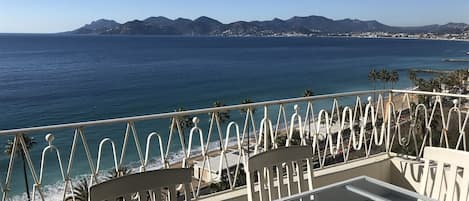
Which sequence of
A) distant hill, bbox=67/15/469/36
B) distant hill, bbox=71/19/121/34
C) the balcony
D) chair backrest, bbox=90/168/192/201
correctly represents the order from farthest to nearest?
distant hill, bbox=71/19/121/34
distant hill, bbox=67/15/469/36
the balcony
chair backrest, bbox=90/168/192/201

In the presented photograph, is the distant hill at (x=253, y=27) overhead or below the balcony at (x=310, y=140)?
overhead

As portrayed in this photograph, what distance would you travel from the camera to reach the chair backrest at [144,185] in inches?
57.1

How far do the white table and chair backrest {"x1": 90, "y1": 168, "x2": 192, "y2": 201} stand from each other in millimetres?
441

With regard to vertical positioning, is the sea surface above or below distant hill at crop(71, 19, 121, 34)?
below

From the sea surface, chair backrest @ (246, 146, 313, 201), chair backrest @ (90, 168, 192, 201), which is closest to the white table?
chair backrest @ (246, 146, 313, 201)

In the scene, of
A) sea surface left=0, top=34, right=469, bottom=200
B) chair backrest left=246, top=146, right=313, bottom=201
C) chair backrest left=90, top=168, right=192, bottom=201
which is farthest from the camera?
sea surface left=0, top=34, right=469, bottom=200

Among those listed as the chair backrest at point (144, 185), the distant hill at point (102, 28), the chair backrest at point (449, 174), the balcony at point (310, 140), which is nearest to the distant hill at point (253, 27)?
the distant hill at point (102, 28)

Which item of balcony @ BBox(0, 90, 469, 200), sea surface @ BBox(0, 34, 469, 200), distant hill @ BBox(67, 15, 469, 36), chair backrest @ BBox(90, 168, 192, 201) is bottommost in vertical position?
sea surface @ BBox(0, 34, 469, 200)

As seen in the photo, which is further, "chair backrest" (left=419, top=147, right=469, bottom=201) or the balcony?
the balcony

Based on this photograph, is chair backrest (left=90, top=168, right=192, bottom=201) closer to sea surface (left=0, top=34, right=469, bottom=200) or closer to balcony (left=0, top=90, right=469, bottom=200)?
balcony (left=0, top=90, right=469, bottom=200)

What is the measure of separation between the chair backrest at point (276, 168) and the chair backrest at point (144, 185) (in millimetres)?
304

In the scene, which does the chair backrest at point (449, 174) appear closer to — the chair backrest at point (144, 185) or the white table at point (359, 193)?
the white table at point (359, 193)

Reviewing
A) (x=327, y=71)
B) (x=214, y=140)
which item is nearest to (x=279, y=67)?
(x=327, y=71)

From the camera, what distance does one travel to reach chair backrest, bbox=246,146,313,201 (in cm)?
181
